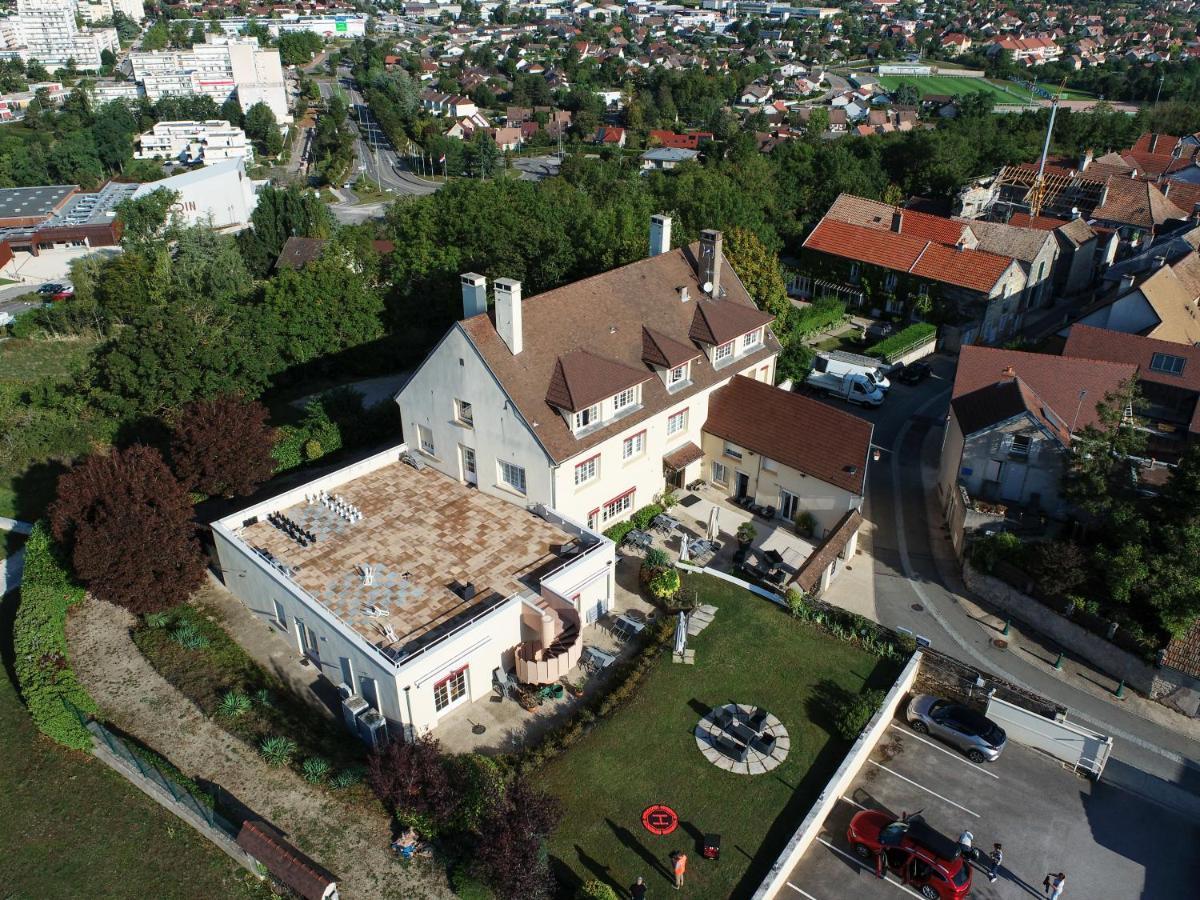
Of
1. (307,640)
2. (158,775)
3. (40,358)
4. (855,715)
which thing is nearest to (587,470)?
(307,640)

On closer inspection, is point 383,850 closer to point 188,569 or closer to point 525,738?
point 525,738

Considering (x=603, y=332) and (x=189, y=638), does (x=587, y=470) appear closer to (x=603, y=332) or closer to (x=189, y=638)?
(x=603, y=332)

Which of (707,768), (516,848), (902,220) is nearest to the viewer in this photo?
(516,848)

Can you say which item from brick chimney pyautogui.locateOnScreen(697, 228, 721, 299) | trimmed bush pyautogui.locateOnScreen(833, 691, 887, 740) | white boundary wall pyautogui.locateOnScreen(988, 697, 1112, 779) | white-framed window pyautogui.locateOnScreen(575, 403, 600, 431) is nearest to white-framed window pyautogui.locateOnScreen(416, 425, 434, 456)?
white-framed window pyautogui.locateOnScreen(575, 403, 600, 431)

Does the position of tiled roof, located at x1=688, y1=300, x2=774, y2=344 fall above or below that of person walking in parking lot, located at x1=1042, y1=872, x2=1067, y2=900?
above

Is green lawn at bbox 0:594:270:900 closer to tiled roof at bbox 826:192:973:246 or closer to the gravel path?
the gravel path

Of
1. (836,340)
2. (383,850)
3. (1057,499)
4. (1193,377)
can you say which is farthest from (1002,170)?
(383,850)

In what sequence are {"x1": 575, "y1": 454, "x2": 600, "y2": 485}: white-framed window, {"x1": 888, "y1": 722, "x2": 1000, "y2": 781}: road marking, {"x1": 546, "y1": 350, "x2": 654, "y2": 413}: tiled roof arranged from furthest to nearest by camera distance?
1. {"x1": 575, "y1": 454, "x2": 600, "y2": 485}: white-framed window
2. {"x1": 546, "y1": 350, "x2": 654, "y2": 413}: tiled roof
3. {"x1": 888, "y1": 722, "x2": 1000, "y2": 781}: road marking
